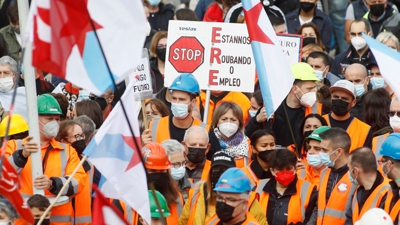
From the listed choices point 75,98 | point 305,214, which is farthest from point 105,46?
point 75,98

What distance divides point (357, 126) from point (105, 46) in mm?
3980

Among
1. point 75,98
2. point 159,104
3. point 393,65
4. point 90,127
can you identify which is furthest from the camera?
point 75,98

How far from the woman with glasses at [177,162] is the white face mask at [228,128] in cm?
103

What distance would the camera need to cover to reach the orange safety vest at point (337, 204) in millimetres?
9281

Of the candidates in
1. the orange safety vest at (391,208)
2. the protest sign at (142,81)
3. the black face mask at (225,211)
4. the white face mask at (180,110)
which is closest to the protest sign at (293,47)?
the protest sign at (142,81)

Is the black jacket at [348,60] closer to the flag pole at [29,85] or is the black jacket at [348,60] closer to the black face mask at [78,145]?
the black face mask at [78,145]

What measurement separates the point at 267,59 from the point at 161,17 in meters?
5.64

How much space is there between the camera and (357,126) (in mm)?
10781

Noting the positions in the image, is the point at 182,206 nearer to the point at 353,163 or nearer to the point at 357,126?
the point at 353,163

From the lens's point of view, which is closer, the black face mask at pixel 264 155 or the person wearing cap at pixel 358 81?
the black face mask at pixel 264 155

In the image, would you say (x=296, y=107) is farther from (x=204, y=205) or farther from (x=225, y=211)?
(x=225, y=211)

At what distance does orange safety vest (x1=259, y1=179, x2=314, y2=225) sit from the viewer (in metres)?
9.37

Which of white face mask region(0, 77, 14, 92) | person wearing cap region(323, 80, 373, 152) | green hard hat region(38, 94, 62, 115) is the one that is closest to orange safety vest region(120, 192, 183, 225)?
green hard hat region(38, 94, 62, 115)

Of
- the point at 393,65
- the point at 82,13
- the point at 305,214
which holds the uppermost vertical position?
the point at 82,13
